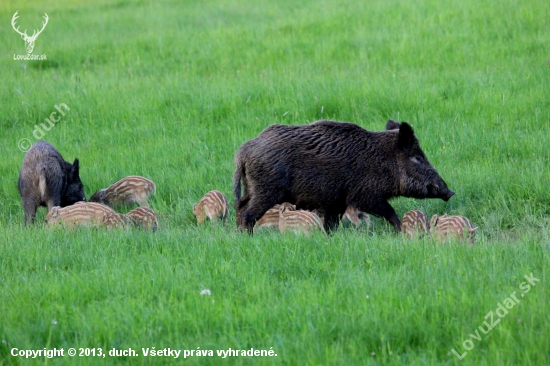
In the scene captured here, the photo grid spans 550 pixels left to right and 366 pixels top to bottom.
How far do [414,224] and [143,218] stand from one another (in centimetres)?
298

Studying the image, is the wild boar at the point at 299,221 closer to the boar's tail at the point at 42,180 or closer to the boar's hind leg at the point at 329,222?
the boar's hind leg at the point at 329,222

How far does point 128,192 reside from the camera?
29.8 feet

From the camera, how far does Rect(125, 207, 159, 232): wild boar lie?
819 centimetres

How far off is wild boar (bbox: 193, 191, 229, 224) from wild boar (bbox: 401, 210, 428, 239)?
205 centimetres

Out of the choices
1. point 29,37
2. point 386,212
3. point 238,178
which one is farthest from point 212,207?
point 29,37

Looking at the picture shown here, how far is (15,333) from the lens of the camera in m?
4.95

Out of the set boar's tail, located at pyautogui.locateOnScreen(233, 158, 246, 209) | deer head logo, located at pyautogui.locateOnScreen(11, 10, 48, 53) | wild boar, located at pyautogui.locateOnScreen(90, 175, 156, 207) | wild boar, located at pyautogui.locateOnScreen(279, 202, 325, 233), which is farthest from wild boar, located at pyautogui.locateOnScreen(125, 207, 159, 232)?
deer head logo, located at pyautogui.locateOnScreen(11, 10, 48, 53)

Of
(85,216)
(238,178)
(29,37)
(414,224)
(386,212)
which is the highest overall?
(29,37)

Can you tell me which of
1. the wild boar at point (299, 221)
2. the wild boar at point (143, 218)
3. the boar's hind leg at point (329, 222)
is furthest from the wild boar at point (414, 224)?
the wild boar at point (143, 218)

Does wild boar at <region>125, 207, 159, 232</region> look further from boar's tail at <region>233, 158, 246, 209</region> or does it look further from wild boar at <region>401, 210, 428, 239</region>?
wild boar at <region>401, 210, 428, 239</region>

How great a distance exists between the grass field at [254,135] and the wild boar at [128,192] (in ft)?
0.66

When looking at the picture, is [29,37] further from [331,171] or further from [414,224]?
[414,224]

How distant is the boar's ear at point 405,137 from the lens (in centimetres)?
805

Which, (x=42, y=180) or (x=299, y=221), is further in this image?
(x=42, y=180)
